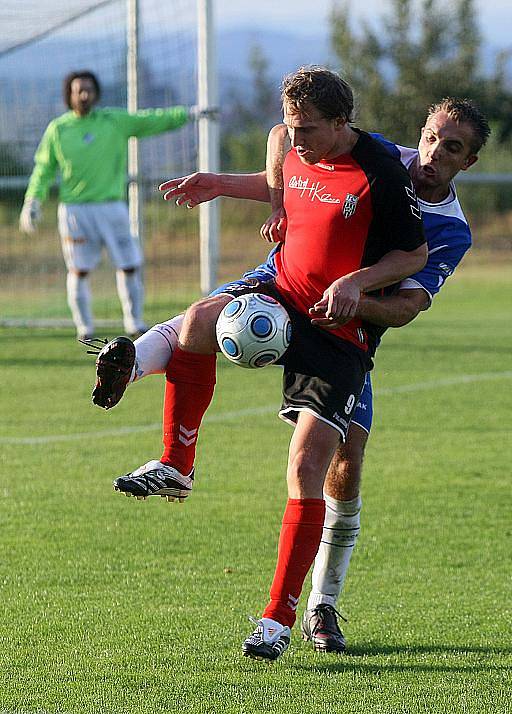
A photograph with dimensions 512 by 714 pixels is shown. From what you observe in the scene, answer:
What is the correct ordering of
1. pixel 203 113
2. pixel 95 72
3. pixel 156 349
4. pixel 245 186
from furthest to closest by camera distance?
pixel 95 72, pixel 203 113, pixel 245 186, pixel 156 349

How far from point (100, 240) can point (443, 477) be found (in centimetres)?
707

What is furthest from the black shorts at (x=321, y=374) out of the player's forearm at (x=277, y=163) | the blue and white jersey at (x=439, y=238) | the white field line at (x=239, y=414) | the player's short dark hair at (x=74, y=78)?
the player's short dark hair at (x=74, y=78)

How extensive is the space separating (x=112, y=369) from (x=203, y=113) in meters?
10.9

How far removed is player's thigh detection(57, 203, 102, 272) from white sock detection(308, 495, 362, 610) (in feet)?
30.5

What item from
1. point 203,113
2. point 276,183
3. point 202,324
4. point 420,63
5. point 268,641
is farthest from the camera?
point 420,63

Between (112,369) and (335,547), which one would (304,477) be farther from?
(112,369)

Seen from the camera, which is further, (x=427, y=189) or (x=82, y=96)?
(x=82, y=96)

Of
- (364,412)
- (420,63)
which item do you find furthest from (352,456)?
(420,63)

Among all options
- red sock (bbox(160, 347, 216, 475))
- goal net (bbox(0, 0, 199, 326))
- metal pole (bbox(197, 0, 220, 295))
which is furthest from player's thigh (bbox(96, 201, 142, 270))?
red sock (bbox(160, 347, 216, 475))

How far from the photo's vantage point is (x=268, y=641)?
459 centimetres

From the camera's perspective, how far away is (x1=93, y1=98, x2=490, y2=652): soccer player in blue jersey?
5027 mm

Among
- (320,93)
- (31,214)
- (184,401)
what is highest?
(320,93)

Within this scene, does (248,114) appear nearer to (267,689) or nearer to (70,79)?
(70,79)

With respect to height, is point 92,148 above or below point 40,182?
above
